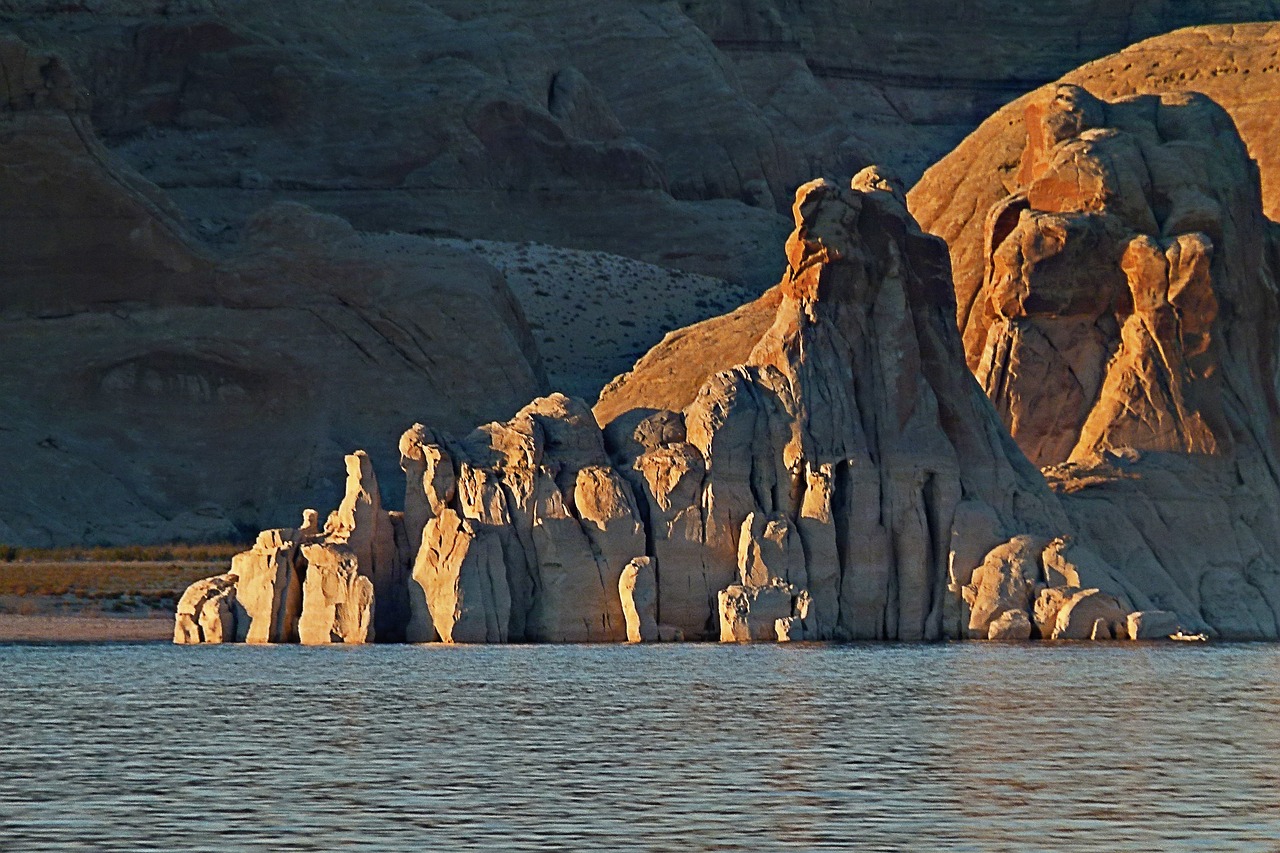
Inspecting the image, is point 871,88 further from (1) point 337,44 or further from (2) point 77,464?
(2) point 77,464

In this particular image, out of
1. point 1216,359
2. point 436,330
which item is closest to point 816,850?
point 1216,359

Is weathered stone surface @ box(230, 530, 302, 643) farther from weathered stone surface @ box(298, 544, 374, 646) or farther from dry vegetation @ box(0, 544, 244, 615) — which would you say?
dry vegetation @ box(0, 544, 244, 615)

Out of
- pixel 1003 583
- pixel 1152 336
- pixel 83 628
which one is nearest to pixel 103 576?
pixel 83 628

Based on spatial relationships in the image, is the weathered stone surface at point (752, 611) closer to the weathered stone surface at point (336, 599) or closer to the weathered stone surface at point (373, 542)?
the weathered stone surface at point (373, 542)

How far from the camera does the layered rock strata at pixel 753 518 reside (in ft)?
196

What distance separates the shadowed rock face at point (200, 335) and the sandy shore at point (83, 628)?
2983 cm

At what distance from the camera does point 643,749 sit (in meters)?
39.6

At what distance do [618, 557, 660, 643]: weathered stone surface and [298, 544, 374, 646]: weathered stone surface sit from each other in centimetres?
507

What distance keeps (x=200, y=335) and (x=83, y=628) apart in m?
40.4

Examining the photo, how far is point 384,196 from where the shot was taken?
14288cm

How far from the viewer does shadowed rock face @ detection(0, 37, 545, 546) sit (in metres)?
104

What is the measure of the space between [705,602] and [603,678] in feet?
30.3

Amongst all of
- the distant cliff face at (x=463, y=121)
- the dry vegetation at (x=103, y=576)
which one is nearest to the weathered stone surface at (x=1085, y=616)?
the dry vegetation at (x=103, y=576)

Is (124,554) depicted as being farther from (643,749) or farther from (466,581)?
(643,749)
